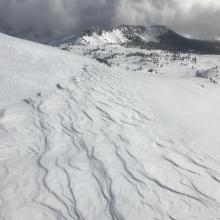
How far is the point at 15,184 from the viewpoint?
241 inches

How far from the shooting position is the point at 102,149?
7.54 metres

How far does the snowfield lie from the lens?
18.4ft

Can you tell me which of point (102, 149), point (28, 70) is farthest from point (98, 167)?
point (28, 70)

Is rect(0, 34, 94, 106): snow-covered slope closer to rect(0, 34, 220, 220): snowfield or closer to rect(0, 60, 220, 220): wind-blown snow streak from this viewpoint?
rect(0, 34, 220, 220): snowfield

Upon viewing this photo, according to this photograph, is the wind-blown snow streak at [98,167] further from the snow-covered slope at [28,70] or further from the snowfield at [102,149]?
the snow-covered slope at [28,70]

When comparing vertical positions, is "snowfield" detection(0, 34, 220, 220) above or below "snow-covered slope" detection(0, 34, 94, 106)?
below

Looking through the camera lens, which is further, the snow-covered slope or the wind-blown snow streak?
the snow-covered slope

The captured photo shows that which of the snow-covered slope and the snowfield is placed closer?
the snowfield

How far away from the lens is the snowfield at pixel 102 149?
5.59 meters

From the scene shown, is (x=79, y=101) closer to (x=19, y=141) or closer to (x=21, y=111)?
(x=21, y=111)

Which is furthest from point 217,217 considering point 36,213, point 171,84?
point 171,84

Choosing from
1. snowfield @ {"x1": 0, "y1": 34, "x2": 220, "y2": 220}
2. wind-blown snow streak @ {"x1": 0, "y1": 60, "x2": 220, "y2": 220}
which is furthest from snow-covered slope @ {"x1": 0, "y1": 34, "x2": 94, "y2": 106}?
wind-blown snow streak @ {"x1": 0, "y1": 60, "x2": 220, "y2": 220}

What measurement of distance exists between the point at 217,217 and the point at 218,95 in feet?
29.7

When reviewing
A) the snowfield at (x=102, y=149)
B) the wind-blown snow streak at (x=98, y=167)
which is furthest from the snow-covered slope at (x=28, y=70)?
the wind-blown snow streak at (x=98, y=167)
